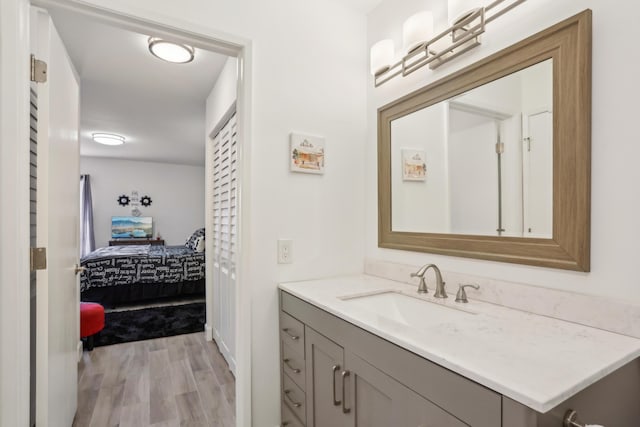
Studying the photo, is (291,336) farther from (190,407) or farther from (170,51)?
(170,51)

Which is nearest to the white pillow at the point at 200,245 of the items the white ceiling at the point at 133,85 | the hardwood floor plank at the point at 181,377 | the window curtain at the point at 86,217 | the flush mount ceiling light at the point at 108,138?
the white ceiling at the point at 133,85

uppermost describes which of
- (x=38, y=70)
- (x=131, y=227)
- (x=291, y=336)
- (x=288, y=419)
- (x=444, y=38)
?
(x=444, y=38)

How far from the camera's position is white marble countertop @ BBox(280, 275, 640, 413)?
638mm

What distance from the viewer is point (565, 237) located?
41.3 inches

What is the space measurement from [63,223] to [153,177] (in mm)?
6275

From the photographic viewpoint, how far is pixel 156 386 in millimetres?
2234

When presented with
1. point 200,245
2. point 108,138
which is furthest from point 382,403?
point 108,138

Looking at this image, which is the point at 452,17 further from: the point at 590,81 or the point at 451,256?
the point at 451,256

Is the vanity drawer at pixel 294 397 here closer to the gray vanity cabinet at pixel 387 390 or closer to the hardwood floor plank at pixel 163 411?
the gray vanity cabinet at pixel 387 390

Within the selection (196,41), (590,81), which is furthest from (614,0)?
(196,41)

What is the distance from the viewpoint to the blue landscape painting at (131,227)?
683 cm

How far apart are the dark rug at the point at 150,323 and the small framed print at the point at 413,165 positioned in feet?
9.06

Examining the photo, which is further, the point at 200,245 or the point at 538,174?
the point at 200,245

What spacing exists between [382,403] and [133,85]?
11.1 ft
